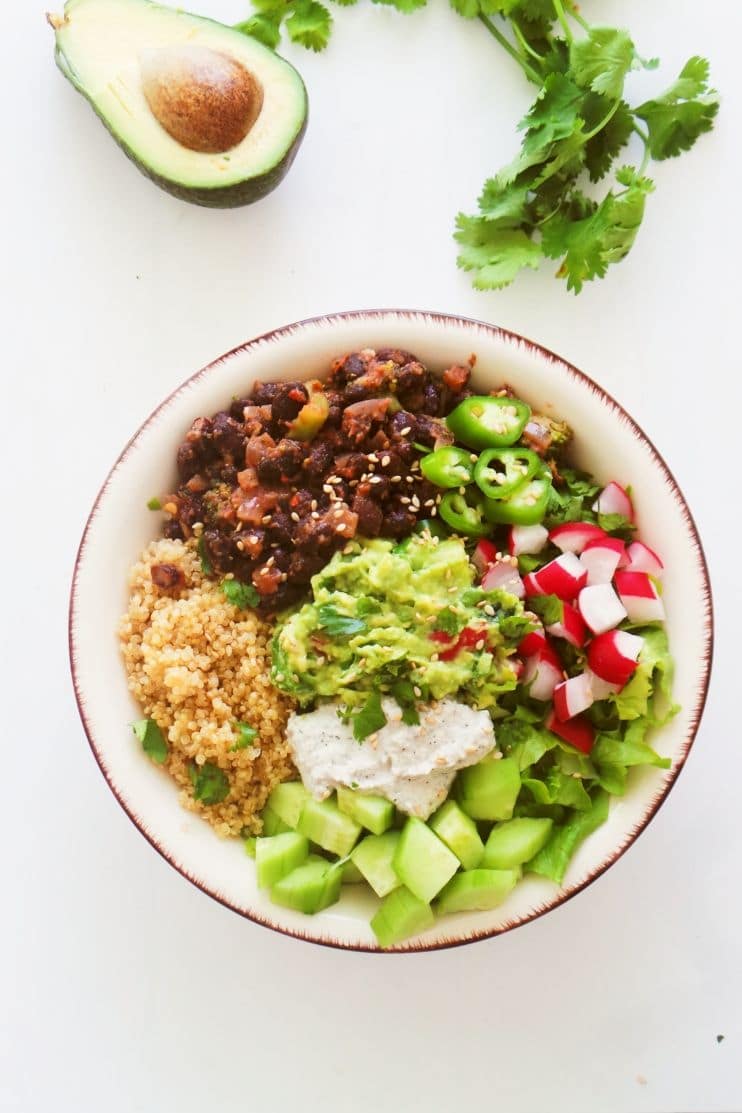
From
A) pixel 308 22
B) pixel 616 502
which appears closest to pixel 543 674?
pixel 616 502

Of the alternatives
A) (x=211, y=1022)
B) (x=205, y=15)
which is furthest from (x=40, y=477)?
(x=211, y=1022)

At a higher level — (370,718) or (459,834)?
(370,718)

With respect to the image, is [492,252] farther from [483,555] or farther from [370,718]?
[370,718]

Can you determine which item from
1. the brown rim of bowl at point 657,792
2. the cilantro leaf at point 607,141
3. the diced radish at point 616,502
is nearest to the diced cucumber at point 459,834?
the brown rim of bowl at point 657,792

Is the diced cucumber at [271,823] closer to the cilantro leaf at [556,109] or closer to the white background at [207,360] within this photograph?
Result: the white background at [207,360]

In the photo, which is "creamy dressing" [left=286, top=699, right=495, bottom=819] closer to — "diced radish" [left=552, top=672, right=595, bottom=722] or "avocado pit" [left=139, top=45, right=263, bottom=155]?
"diced radish" [left=552, top=672, right=595, bottom=722]

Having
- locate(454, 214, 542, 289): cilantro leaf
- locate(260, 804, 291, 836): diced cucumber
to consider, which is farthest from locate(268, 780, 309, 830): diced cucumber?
locate(454, 214, 542, 289): cilantro leaf

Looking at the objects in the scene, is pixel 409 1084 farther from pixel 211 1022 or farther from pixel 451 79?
pixel 451 79
